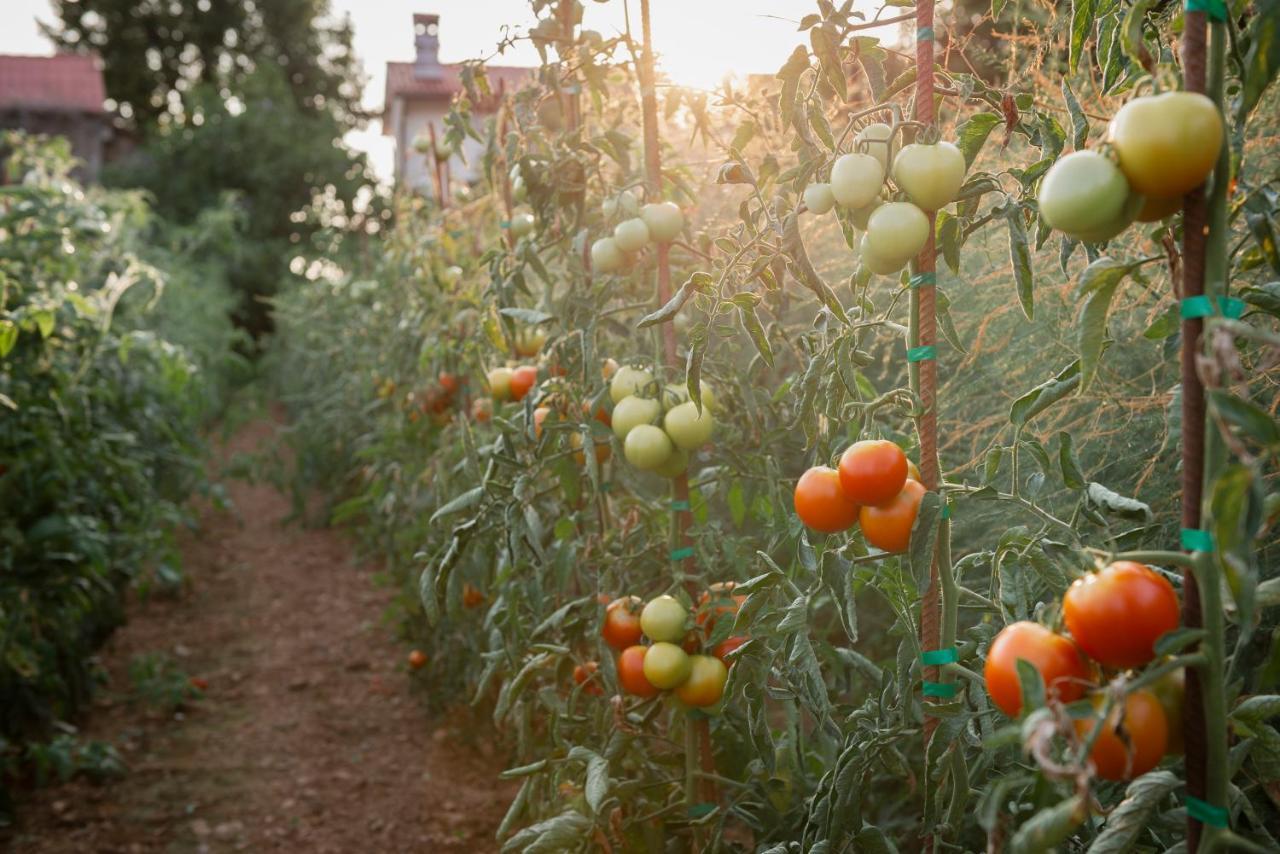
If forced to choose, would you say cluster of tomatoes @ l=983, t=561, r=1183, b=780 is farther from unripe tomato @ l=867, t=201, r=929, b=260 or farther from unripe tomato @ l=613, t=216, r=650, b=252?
unripe tomato @ l=613, t=216, r=650, b=252

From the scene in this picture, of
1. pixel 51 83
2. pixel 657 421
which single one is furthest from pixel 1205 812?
pixel 51 83

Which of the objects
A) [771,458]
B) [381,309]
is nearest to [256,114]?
[381,309]

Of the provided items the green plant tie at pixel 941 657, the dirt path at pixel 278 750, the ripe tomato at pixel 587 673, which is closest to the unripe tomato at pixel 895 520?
the green plant tie at pixel 941 657

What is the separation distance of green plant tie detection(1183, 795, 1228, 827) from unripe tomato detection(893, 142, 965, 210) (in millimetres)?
573

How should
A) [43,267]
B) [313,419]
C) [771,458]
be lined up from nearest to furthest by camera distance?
[771,458] → [43,267] → [313,419]

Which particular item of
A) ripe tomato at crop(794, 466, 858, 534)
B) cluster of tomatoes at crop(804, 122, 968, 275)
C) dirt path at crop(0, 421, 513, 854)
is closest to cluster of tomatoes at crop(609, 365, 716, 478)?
ripe tomato at crop(794, 466, 858, 534)

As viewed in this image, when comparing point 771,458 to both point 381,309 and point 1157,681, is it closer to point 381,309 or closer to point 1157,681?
point 1157,681

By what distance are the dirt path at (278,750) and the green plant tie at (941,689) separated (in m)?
1.61

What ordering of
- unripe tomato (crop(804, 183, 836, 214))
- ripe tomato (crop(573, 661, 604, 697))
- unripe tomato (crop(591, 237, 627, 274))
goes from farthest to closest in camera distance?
1. ripe tomato (crop(573, 661, 604, 697))
2. unripe tomato (crop(591, 237, 627, 274))
3. unripe tomato (crop(804, 183, 836, 214))

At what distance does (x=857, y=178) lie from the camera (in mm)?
1009

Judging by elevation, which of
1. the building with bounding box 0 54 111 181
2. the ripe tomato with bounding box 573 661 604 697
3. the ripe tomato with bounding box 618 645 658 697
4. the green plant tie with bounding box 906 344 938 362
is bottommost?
the ripe tomato with bounding box 573 661 604 697

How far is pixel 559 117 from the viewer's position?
73.0 inches

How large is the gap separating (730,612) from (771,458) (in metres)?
0.28

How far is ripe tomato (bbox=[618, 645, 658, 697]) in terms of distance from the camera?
4.89 ft
